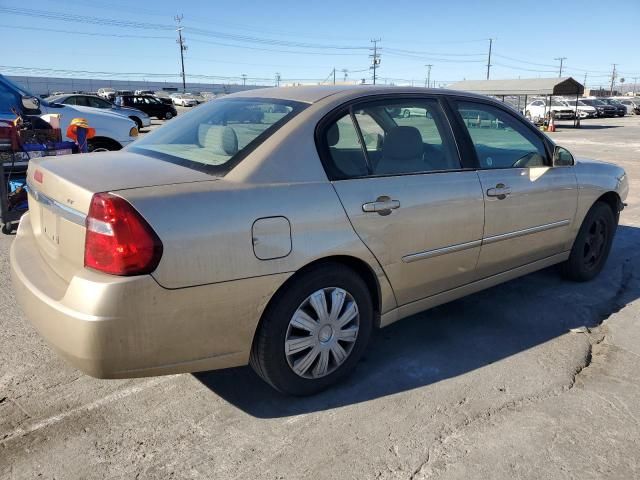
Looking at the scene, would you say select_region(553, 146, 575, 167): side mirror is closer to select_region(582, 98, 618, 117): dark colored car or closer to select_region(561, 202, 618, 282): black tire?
select_region(561, 202, 618, 282): black tire

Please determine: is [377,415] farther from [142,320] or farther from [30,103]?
[30,103]

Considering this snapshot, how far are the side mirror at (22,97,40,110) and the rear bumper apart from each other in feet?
19.8

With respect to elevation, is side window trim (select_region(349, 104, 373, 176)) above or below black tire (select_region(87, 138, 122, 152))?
above

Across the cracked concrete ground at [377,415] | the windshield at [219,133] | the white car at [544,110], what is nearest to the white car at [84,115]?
the cracked concrete ground at [377,415]

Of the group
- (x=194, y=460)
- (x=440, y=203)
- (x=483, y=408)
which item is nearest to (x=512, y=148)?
(x=440, y=203)

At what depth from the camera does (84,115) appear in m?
8.05

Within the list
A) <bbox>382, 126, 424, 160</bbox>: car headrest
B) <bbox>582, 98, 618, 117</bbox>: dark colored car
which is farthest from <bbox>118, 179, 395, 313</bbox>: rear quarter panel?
<bbox>582, 98, 618, 117</bbox>: dark colored car

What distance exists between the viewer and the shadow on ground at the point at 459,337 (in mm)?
2912

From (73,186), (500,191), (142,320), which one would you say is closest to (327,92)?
(500,191)

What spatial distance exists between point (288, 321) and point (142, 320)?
0.71 meters

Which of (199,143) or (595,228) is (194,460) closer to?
(199,143)

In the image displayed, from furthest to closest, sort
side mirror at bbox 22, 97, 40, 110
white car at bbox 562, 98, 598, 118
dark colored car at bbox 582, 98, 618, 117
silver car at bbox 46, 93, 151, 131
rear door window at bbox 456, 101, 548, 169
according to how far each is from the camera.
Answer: dark colored car at bbox 582, 98, 618, 117 < white car at bbox 562, 98, 598, 118 < silver car at bbox 46, 93, 151, 131 < side mirror at bbox 22, 97, 40, 110 < rear door window at bbox 456, 101, 548, 169

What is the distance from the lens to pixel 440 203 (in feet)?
10.3

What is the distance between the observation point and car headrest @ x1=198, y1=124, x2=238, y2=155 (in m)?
2.76
